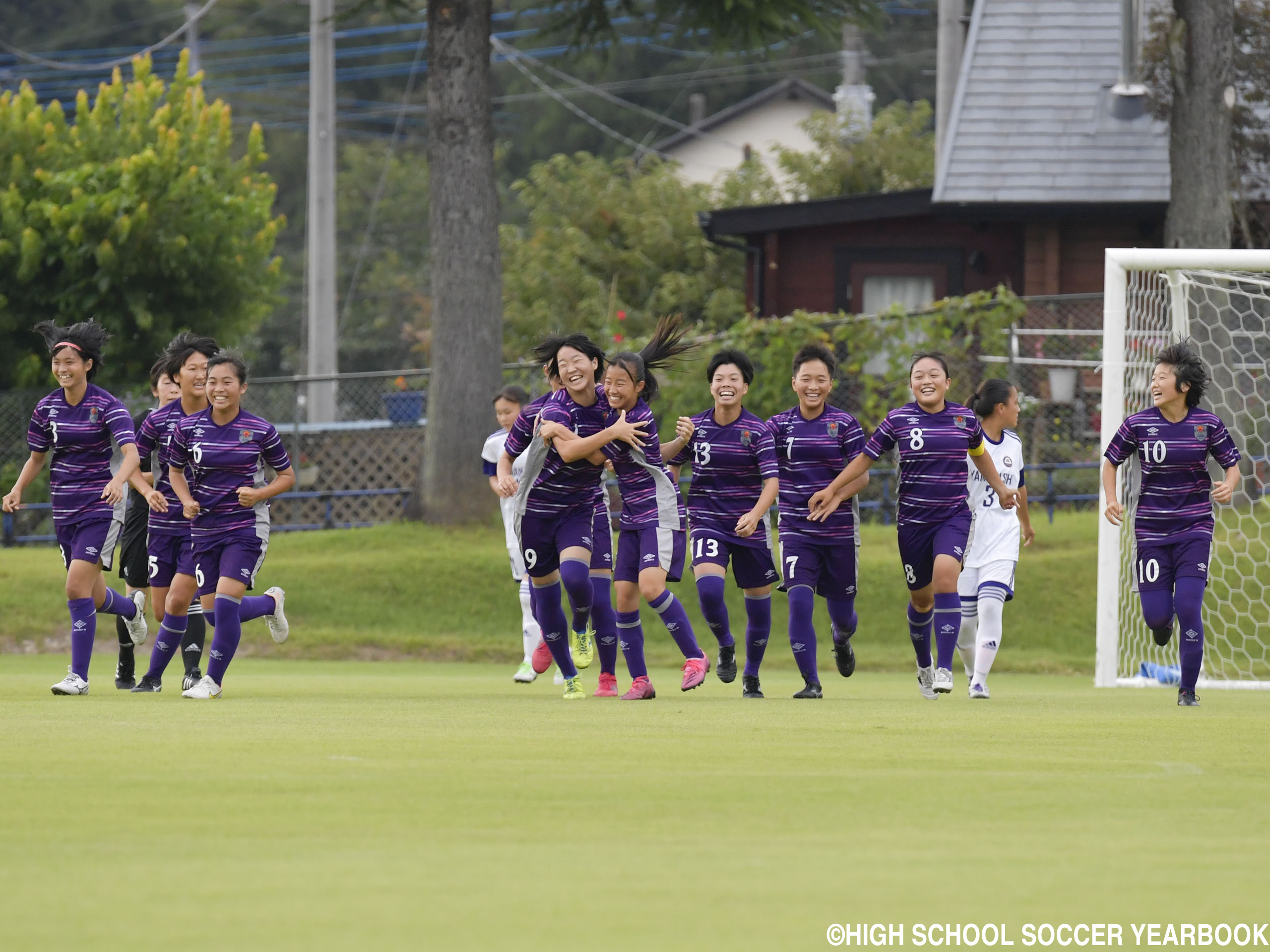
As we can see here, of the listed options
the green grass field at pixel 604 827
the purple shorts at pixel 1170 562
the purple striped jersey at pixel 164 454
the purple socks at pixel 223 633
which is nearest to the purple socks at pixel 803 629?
the purple shorts at pixel 1170 562

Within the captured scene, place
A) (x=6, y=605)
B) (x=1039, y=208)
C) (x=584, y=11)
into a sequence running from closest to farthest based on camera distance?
1. (x=6, y=605)
2. (x=584, y=11)
3. (x=1039, y=208)

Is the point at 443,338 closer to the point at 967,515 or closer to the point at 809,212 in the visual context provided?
the point at 809,212

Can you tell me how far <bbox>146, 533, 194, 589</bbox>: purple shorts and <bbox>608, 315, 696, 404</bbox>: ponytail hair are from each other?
2983 mm

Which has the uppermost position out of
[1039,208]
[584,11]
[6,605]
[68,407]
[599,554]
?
[584,11]

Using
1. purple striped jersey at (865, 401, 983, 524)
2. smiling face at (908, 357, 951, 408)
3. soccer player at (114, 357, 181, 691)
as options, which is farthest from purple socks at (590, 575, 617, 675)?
soccer player at (114, 357, 181, 691)

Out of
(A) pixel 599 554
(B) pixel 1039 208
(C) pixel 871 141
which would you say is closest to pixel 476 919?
(A) pixel 599 554

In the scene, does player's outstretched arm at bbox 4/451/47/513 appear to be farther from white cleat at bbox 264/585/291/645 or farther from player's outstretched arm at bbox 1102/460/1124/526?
player's outstretched arm at bbox 1102/460/1124/526

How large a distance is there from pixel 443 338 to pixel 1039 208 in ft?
27.4

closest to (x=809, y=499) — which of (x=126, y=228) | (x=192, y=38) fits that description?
(x=126, y=228)

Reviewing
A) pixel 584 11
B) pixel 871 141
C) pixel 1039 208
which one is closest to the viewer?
pixel 584 11

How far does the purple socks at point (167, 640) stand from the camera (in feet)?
37.3

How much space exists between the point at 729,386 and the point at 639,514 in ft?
3.33

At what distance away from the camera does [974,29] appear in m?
26.6

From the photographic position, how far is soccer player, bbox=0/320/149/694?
11180 millimetres
